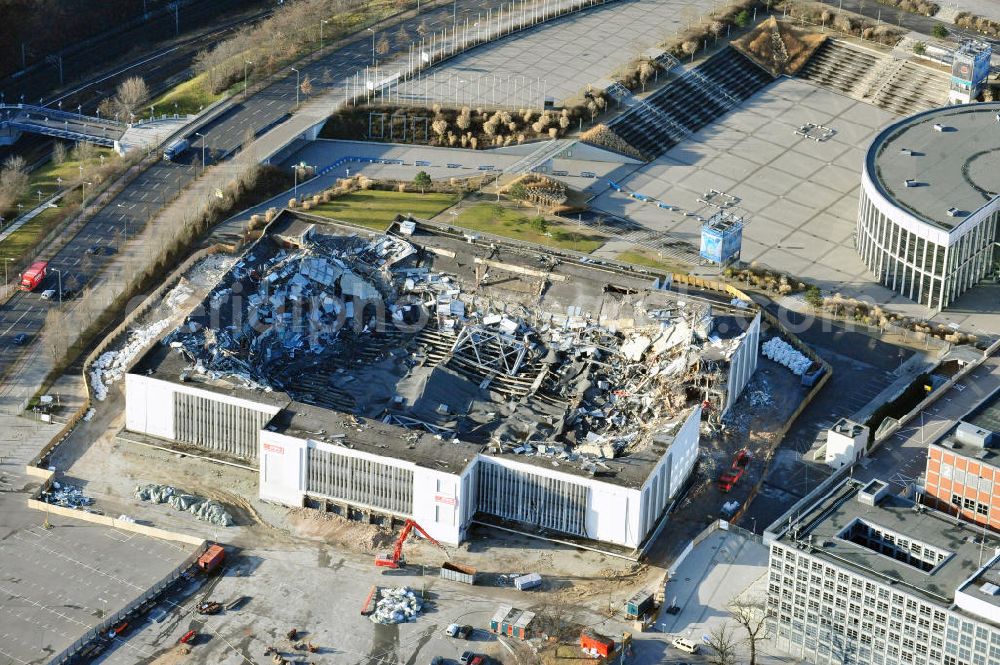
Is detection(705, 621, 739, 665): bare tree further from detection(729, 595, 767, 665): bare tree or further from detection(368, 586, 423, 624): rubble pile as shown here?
detection(368, 586, 423, 624): rubble pile

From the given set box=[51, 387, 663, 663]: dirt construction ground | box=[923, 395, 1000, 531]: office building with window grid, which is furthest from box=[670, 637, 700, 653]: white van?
box=[923, 395, 1000, 531]: office building with window grid

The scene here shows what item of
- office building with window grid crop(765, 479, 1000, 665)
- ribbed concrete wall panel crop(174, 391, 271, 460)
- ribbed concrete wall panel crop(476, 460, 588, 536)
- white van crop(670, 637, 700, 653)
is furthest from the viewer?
ribbed concrete wall panel crop(174, 391, 271, 460)

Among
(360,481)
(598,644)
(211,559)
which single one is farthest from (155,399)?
(598,644)

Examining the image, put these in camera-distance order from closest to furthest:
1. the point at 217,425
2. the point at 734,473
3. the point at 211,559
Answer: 1. the point at 211,559
2. the point at 217,425
3. the point at 734,473

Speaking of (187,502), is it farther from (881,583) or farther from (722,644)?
(881,583)

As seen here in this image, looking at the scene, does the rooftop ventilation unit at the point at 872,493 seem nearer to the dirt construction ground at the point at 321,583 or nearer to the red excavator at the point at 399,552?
the dirt construction ground at the point at 321,583
